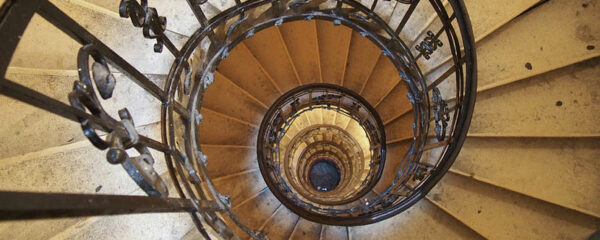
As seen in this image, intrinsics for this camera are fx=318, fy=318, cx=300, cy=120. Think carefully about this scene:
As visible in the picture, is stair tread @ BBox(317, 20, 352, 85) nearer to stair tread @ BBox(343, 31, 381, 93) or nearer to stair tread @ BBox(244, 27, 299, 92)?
stair tread @ BBox(343, 31, 381, 93)

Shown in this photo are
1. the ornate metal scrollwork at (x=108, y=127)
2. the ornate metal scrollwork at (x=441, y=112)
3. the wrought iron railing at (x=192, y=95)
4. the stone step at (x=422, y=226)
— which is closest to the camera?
the wrought iron railing at (x=192, y=95)

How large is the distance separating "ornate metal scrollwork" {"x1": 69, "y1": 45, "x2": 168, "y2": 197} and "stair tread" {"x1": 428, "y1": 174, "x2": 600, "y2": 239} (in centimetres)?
311

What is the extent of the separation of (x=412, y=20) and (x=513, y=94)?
1320mm

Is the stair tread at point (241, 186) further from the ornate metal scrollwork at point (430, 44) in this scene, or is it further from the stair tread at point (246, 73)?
the ornate metal scrollwork at point (430, 44)

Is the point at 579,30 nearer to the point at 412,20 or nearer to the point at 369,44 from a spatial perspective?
the point at 412,20

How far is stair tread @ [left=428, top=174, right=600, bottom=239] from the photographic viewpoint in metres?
2.97

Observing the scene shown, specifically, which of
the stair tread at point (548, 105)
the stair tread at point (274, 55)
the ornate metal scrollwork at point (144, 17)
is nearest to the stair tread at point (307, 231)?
the stair tread at point (274, 55)

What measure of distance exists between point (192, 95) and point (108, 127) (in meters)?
1.63

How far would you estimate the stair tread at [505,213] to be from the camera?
2.97 metres

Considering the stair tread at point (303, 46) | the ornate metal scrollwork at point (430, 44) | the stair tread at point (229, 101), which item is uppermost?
the ornate metal scrollwork at point (430, 44)

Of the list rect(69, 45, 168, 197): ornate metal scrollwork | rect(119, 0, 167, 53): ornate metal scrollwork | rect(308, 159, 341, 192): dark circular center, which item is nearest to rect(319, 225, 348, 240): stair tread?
rect(69, 45, 168, 197): ornate metal scrollwork

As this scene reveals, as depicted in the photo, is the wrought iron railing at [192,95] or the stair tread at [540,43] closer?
the wrought iron railing at [192,95]

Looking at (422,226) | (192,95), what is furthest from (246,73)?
(422,226)

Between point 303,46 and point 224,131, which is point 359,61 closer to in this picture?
point 303,46
